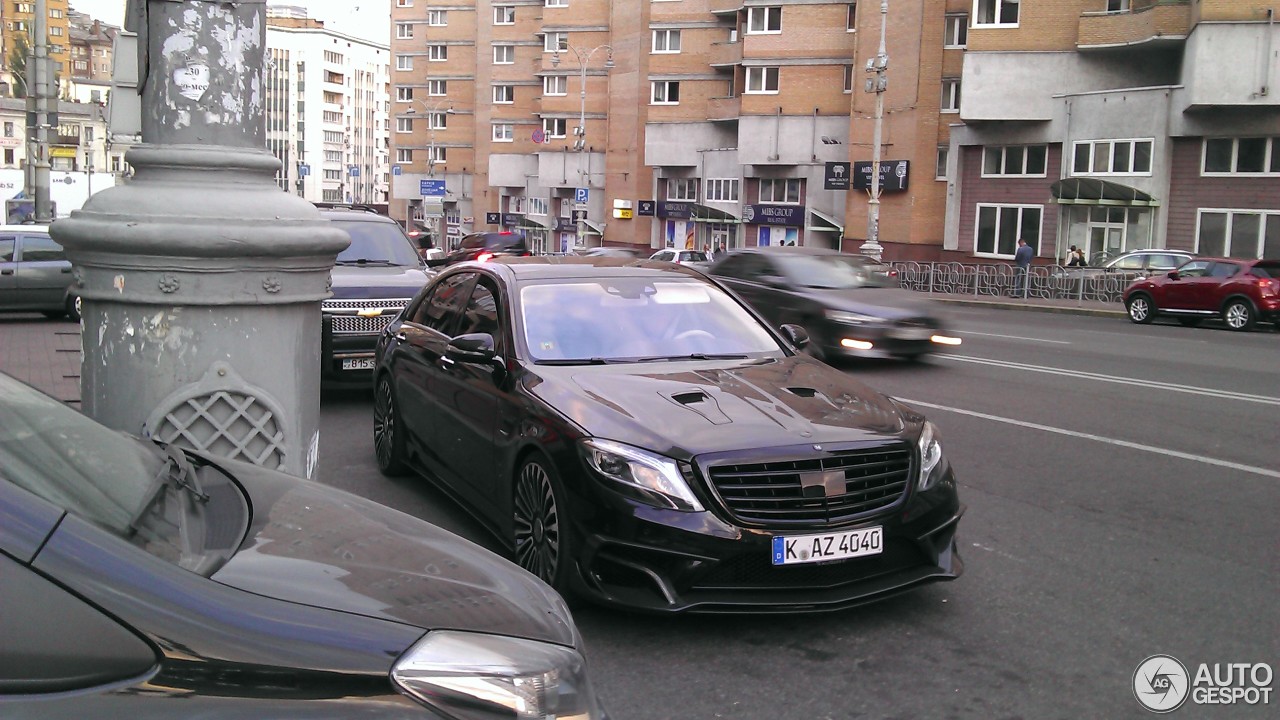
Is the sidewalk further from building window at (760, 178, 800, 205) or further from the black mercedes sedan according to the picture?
building window at (760, 178, 800, 205)

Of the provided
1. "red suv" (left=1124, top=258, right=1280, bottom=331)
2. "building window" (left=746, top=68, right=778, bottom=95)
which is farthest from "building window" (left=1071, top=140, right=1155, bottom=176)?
"building window" (left=746, top=68, right=778, bottom=95)

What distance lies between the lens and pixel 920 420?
5602 mm

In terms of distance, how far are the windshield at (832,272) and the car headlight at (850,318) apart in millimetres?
898

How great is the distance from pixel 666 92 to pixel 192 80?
64.5m

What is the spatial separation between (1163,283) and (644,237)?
43846 mm

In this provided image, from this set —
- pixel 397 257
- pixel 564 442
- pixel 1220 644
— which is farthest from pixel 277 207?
pixel 397 257

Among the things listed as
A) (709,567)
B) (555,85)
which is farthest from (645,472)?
(555,85)

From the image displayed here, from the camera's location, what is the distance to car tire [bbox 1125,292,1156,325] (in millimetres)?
27578

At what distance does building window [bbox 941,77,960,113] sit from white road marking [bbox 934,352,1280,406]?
3380 cm

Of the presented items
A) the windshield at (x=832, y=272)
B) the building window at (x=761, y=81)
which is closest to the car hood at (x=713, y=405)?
the windshield at (x=832, y=272)

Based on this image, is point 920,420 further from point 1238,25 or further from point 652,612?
point 1238,25

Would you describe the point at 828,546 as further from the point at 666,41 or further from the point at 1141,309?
the point at 666,41

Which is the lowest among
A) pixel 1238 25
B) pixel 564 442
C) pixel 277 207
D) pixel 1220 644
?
pixel 1220 644

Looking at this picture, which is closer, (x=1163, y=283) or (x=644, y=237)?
(x=1163, y=283)
